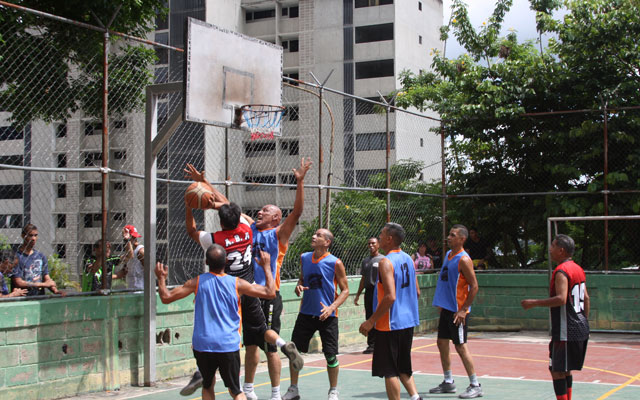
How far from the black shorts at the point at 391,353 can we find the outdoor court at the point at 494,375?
1.59 metres

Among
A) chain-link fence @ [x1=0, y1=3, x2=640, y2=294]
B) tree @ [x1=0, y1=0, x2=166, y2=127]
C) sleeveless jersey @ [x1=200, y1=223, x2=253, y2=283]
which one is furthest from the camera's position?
chain-link fence @ [x1=0, y1=3, x2=640, y2=294]

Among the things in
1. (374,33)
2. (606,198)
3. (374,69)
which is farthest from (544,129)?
(374,33)

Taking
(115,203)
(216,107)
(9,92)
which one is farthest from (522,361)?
(9,92)

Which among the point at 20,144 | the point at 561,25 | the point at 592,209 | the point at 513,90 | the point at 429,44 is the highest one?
the point at 429,44

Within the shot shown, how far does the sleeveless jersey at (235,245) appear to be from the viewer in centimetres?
710

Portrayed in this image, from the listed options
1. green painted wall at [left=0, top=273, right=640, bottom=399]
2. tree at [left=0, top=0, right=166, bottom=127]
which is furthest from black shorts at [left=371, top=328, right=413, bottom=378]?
tree at [left=0, top=0, right=166, bottom=127]

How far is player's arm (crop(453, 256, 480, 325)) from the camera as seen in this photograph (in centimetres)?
841

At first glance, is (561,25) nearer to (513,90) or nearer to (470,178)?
(513,90)

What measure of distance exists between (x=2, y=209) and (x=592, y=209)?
10940 millimetres

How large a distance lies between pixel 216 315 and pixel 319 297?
253cm

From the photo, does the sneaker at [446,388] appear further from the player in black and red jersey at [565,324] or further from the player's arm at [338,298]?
the player in black and red jersey at [565,324]

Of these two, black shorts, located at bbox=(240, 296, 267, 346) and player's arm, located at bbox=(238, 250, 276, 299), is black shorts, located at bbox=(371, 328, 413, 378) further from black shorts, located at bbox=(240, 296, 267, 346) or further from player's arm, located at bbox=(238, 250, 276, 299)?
black shorts, located at bbox=(240, 296, 267, 346)

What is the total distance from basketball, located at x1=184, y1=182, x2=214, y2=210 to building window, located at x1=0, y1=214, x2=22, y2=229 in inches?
203

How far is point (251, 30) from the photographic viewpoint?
1891 inches
